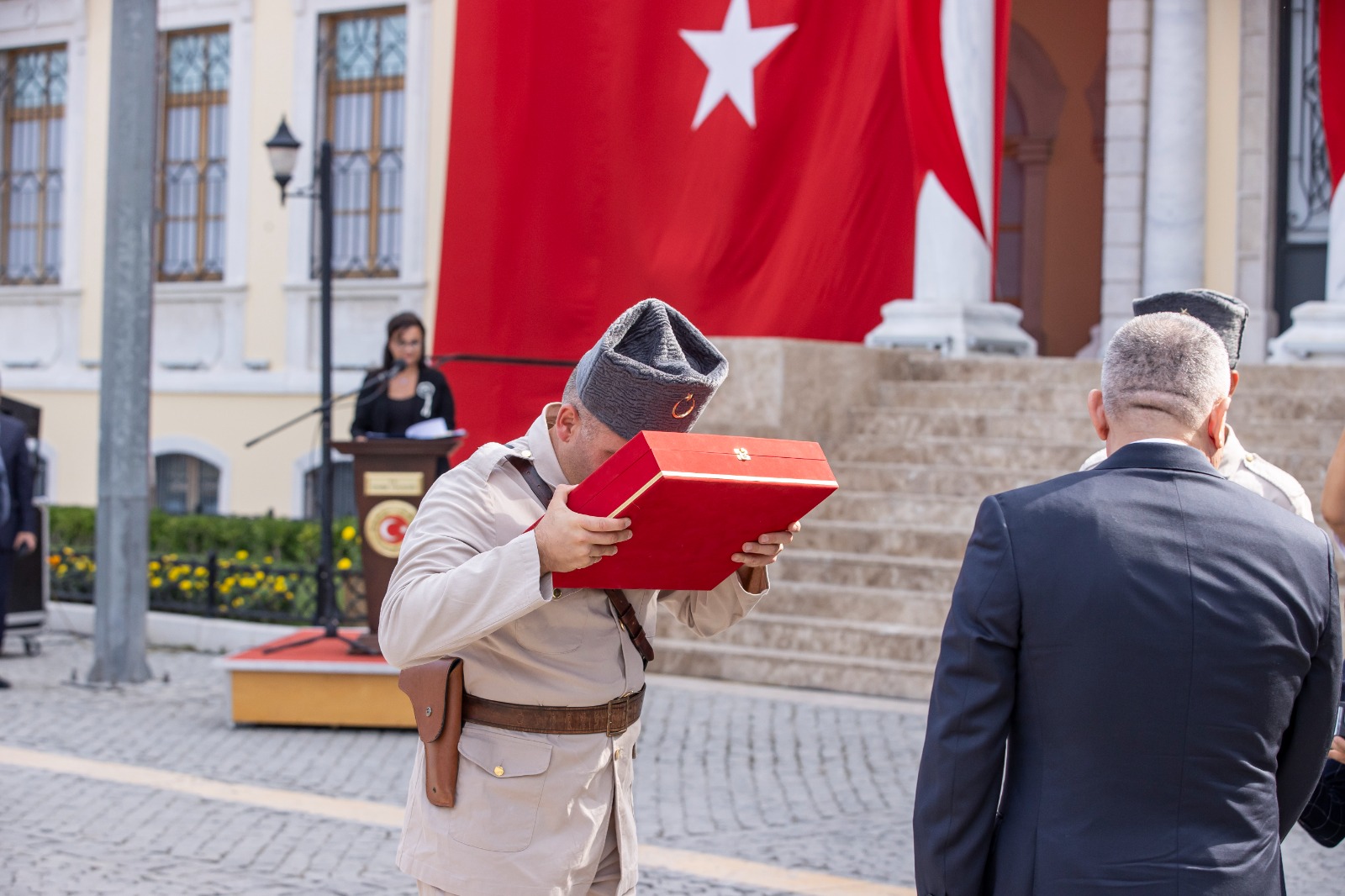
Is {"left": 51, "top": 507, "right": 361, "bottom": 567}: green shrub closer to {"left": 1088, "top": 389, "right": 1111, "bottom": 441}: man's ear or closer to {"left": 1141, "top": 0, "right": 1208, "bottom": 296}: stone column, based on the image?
{"left": 1141, "top": 0, "right": 1208, "bottom": 296}: stone column

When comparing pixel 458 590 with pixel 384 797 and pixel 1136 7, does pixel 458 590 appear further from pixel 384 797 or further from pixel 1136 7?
pixel 1136 7

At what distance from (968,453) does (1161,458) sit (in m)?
7.65

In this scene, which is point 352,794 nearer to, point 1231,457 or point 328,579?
point 328,579

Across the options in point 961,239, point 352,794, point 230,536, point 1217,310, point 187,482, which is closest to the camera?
point 1217,310

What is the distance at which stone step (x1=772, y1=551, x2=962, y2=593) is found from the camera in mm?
9016

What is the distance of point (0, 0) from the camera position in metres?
19.0

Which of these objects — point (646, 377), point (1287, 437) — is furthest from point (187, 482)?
point (646, 377)

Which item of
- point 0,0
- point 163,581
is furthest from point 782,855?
point 0,0

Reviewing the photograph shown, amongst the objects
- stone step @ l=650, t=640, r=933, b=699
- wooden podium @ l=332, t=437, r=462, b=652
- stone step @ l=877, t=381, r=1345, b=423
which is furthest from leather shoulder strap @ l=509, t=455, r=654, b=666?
stone step @ l=877, t=381, r=1345, b=423

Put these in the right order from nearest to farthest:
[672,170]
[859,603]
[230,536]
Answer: [859,603] → [672,170] → [230,536]

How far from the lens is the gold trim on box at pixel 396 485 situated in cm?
784

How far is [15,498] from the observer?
9.48 meters

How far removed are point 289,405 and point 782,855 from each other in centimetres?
1249

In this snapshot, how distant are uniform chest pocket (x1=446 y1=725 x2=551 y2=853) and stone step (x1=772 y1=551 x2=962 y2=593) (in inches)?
250
